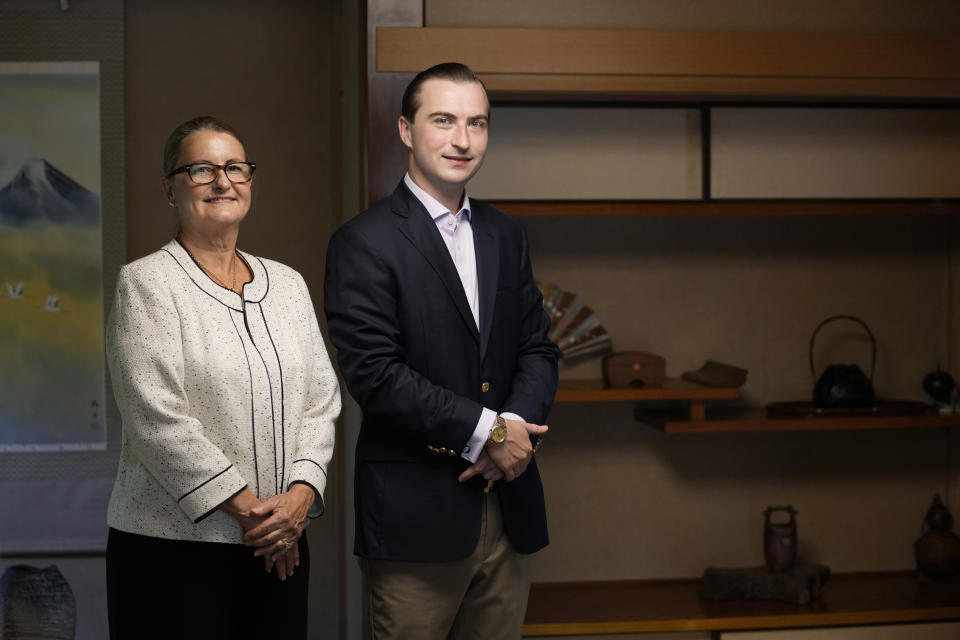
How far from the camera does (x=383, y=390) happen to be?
2.03m

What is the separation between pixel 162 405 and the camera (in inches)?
70.8

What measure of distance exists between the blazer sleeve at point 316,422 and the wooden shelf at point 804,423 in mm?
1405

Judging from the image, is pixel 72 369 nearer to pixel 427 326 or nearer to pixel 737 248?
pixel 427 326

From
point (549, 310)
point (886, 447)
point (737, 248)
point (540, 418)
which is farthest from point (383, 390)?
point (886, 447)

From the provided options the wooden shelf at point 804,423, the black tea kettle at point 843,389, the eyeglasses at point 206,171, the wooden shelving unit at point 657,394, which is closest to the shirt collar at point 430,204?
the eyeglasses at point 206,171

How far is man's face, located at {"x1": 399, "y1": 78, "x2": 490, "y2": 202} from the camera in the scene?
2105 millimetres

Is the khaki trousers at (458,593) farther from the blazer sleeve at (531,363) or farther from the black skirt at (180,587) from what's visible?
the black skirt at (180,587)

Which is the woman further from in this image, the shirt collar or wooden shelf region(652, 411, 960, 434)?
wooden shelf region(652, 411, 960, 434)

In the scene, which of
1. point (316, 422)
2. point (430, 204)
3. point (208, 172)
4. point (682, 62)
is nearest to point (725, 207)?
point (682, 62)

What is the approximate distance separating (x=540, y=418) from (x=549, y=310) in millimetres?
1135

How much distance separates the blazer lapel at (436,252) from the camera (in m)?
2.14

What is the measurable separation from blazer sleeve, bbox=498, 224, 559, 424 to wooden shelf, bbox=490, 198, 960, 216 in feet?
2.13

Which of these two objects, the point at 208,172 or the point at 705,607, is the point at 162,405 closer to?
the point at 208,172

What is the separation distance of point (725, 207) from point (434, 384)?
1341mm
